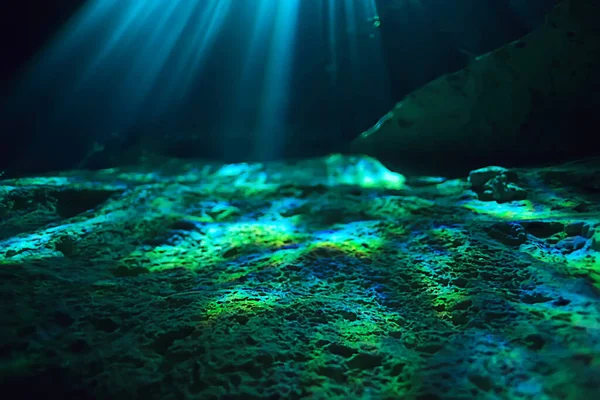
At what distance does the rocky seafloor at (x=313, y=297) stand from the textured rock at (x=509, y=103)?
4.64 ft

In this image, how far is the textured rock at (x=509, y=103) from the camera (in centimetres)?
439

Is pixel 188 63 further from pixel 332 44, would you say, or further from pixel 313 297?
pixel 313 297

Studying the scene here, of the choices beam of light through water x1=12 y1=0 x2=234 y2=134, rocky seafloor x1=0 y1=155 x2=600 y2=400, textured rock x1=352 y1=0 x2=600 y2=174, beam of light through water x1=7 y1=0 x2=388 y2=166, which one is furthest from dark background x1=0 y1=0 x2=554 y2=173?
rocky seafloor x1=0 y1=155 x2=600 y2=400

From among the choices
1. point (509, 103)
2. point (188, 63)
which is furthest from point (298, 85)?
point (509, 103)

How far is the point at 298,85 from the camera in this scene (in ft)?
25.2

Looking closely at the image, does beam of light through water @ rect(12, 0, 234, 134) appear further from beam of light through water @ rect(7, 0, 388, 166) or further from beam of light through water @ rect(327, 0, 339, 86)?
beam of light through water @ rect(327, 0, 339, 86)

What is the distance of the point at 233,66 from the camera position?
8445 millimetres

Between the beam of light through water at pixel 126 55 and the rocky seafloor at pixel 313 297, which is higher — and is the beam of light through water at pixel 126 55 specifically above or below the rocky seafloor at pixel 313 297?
above

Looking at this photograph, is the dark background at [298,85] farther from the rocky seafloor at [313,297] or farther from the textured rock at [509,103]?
the rocky seafloor at [313,297]

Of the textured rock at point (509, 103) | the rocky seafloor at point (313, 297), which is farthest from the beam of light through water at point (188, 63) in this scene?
the rocky seafloor at point (313, 297)

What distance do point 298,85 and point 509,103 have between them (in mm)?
4179

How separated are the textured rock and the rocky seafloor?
4.64ft

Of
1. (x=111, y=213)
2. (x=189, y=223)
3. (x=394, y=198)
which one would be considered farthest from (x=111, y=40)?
(x=394, y=198)

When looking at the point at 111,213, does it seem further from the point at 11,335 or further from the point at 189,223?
the point at 11,335
